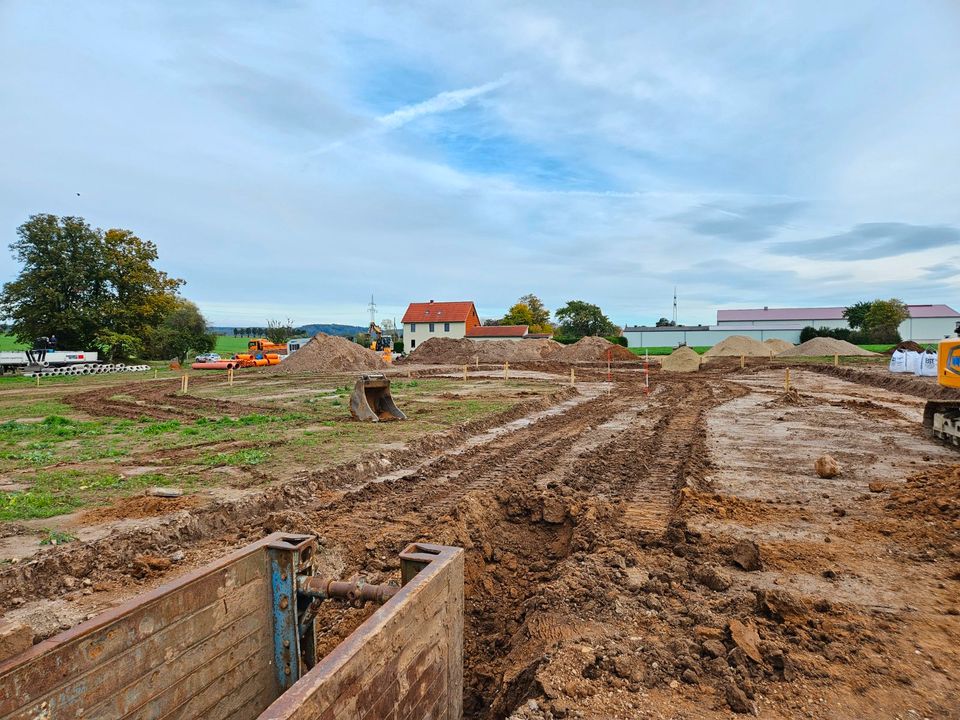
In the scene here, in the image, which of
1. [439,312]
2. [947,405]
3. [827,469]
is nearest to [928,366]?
[947,405]

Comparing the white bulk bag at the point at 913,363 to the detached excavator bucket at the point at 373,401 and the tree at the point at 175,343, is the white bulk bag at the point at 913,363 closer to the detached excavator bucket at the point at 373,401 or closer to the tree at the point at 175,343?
the detached excavator bucket at the point at 373,401

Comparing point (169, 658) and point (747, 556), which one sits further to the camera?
point (747, 556)

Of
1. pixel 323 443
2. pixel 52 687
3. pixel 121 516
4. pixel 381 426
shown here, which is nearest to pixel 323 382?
pixel 381 426

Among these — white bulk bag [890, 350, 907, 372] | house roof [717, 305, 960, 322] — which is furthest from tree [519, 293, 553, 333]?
white bulk bag [890, 350, 907, 372]

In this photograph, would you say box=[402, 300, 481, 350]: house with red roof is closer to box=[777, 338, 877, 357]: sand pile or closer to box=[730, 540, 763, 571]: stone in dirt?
box=[777, 338, 877, 357]: sand pile

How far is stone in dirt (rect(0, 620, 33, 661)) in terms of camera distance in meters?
2.47

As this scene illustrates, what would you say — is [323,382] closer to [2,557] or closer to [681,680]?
[2,557]

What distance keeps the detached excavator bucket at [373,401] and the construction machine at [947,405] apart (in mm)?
10567

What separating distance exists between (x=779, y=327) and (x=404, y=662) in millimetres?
101741

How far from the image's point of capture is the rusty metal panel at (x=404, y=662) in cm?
215

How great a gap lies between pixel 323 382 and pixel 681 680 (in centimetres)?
2530

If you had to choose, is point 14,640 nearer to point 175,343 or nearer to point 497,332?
point 175,343

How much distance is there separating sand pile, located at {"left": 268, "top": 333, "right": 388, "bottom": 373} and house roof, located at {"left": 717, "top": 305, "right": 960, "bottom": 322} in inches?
3020

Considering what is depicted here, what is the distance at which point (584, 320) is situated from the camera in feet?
278
